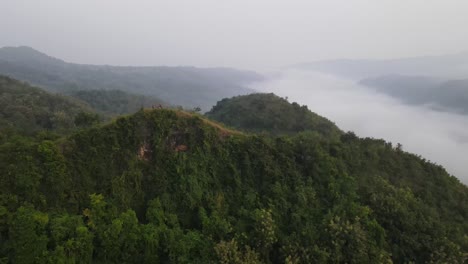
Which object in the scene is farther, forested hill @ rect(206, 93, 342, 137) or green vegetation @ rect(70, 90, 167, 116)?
green vegetation @ rect(70, 90, 167, 116)

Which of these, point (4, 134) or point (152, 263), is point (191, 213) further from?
point (4, 134)

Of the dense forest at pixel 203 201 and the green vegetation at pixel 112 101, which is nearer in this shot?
the dense forest at pixel 203 201

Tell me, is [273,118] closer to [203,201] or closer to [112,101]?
[203,201]

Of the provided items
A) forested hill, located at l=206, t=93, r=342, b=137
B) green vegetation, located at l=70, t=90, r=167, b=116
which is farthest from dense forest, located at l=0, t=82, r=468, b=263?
green vegetation, located at l=70, t=90, r=167, b=116

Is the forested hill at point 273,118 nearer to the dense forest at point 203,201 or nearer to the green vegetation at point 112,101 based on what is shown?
the dense forest at point 203,201

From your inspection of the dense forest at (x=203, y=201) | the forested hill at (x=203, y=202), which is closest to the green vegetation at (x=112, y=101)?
the dense forest at (x=203, y=201)

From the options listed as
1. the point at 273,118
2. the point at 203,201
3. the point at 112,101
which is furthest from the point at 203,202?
the point at 112,101

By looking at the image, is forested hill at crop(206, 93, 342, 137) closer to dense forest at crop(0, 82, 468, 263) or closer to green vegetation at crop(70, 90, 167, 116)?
dense forest at crop(0, 82, 468, 263)
